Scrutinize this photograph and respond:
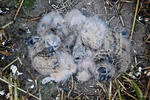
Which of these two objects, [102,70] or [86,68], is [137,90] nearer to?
[102,70]

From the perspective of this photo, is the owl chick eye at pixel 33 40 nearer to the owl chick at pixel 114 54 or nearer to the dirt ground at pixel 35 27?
the dirt ground at pixel 35 27

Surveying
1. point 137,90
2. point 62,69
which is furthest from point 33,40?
point 137,90

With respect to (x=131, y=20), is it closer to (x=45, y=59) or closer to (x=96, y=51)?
(x=96, y=51)

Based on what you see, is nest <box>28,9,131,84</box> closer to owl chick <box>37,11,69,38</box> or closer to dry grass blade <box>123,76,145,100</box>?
owl chick <box>37,11,69,38</box>

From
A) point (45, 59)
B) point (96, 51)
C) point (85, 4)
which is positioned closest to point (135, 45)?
point (96, 51)

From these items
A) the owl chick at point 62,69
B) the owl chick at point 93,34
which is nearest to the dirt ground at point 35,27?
the owl chick at point 62,69

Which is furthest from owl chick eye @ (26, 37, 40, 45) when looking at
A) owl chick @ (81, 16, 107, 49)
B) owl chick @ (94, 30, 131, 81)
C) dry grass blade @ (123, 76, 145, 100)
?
dry grass blade @ (123, 76, 145, 100)
